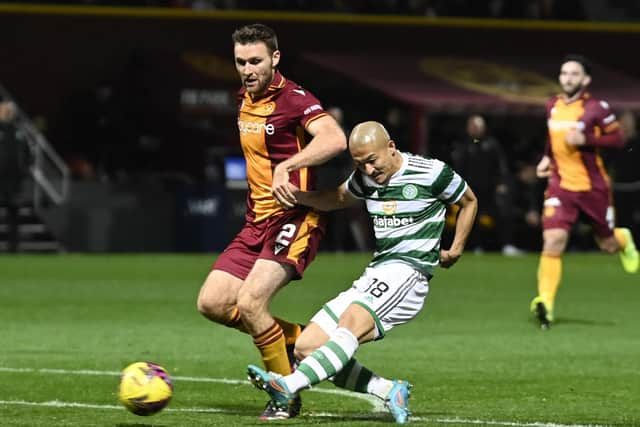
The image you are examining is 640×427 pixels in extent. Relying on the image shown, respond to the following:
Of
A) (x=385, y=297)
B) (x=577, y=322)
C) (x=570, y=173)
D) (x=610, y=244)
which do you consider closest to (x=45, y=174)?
(x=577, y=322)

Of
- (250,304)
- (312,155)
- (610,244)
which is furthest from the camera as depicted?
(610,244)

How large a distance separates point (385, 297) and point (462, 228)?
2.41 feet

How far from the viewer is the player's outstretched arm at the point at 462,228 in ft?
30.7

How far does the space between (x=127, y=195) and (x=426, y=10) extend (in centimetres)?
899

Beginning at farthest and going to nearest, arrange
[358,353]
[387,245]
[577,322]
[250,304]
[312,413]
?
[577,322] < [358,353] < [312,413] < [250,304] < [387,245]

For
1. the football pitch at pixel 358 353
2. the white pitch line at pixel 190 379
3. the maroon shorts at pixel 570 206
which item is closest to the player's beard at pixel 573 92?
the maroon shorts at pixel 570 206

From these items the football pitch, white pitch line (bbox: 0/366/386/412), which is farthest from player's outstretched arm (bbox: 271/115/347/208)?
white pitch line (bbox: 0/366/386/412)

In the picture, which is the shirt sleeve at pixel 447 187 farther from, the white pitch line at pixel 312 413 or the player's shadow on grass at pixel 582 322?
the player's shadow on grass at pixel 582 322

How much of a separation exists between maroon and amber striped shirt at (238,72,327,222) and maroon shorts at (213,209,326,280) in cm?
8

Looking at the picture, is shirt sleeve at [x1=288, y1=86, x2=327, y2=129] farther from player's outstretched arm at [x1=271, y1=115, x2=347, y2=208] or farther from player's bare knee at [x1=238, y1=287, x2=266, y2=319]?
player's bare knee at [x1=238, y1=287, x2=266, y2=319]

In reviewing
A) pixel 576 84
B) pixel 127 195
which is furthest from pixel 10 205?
pixel 576 84

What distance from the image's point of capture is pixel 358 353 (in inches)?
523

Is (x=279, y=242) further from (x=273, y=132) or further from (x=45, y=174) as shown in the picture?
(x=45, y=174)

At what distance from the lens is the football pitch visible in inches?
381
